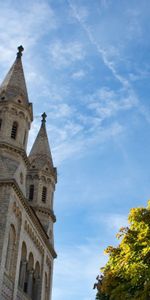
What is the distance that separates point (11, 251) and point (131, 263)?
15.3m

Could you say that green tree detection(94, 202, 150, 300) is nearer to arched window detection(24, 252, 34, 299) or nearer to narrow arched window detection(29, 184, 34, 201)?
arched window detection(24, 252, 34, 299)

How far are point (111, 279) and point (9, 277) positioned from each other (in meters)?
12.9

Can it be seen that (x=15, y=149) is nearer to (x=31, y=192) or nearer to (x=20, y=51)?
(x=31, y=192)

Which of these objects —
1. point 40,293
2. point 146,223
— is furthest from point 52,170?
point 146,223

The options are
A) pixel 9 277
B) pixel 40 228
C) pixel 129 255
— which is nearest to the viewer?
pixel 129 255

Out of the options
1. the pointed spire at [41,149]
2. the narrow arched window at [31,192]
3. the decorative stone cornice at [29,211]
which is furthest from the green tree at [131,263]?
the pointed spire at [41,149]

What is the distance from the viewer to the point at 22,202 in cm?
3381

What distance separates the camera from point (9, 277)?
29984mm

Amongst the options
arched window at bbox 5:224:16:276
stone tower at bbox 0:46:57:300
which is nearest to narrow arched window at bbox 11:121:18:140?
stone tower at bbox 0:46:57:300

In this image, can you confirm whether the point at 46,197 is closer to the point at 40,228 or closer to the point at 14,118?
the point at 40,228

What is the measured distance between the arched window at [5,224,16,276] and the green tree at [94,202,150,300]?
12.0 m

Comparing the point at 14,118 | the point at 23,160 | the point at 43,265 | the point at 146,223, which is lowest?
the point at 146,223

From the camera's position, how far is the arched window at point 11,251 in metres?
30.7

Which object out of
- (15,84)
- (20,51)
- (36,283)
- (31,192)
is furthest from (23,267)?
(20,51)
